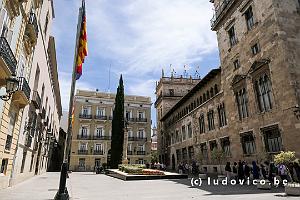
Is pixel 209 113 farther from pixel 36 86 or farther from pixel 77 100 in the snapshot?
pixel 77 100

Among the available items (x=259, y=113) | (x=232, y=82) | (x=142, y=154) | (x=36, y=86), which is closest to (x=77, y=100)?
(x=142, y=154)

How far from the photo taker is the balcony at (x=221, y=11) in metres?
21.6

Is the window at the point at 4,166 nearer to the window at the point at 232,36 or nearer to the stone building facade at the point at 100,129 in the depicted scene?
the window at the point at 232,36

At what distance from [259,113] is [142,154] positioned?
35.7 meters

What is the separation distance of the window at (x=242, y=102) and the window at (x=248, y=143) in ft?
5.25

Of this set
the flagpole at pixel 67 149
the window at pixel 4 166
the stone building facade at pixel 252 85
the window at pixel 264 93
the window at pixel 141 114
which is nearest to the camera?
the flagpole at pixel 67 149

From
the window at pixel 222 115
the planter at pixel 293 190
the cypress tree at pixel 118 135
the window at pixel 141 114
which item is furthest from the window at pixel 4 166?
the window at pixel 141 114

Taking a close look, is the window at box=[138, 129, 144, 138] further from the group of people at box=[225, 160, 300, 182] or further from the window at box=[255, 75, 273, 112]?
the window at box=[255, 75, 273, 112]

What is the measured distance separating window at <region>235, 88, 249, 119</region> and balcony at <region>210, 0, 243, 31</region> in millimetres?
7947

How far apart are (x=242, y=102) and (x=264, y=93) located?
115 inches

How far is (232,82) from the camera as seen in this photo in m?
20.9

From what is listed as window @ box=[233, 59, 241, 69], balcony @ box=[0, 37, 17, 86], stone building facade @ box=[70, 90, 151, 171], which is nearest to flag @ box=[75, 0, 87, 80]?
balcony @ box=[0, 37, 17, 86]

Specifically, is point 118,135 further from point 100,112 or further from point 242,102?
point 242,102

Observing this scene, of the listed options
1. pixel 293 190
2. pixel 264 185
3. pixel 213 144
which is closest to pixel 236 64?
pixel 213 144
